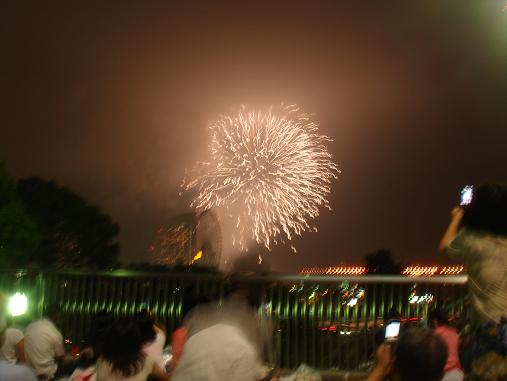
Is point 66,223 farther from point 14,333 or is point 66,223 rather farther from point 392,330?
point 392,330

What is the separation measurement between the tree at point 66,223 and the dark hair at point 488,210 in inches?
2603

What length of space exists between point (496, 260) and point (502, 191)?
39cm

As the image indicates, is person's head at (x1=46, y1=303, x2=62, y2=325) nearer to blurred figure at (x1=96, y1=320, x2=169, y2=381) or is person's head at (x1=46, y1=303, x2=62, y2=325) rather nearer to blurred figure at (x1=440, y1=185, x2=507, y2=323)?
blurred figure at (x1=96, y1=320, x2=169, y2=381)

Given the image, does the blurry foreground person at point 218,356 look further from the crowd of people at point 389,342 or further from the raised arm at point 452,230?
the raised arm at point 452,230

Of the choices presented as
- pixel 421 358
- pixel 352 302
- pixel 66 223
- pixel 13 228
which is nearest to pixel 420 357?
pixel 421 358

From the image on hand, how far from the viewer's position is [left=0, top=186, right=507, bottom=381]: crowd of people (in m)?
3.96

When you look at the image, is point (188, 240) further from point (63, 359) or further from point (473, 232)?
point (473, 232)

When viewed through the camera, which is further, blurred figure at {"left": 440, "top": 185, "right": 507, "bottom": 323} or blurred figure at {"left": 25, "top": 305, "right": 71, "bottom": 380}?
blurred figure at {"left": 25, "top": 305, "right": 71, "bottom": 380}

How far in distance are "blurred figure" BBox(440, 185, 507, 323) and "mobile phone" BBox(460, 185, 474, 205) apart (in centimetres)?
3

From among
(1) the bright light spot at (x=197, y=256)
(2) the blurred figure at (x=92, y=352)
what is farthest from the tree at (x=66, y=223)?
(2) the blurred figure at (x=92, y=352)

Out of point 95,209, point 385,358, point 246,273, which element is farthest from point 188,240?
point 95,209

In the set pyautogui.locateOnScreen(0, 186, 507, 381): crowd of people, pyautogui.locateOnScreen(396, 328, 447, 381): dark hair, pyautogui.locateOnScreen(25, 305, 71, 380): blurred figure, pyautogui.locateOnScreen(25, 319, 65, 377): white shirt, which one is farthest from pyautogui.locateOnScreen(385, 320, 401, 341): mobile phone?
pyautogui.locateOnScreen(25, 319, 65, 377): white shirt

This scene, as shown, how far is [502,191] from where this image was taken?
4.73 metres

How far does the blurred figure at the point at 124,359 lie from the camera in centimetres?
578
